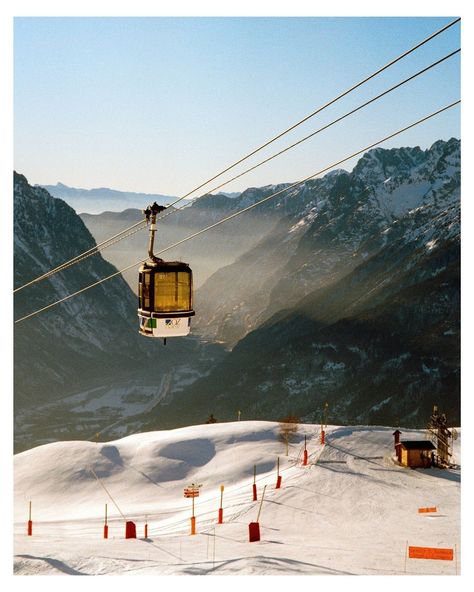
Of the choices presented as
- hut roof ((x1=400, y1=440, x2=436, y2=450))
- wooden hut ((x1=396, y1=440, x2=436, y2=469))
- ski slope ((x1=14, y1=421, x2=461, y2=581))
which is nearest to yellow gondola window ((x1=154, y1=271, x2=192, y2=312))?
ski slope ((x1=14, y1=421, x2=461, y2=581))

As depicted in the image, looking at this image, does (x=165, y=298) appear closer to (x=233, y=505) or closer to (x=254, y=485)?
(x=254, y=485)


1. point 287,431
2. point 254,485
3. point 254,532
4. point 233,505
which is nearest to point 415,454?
point 287,431

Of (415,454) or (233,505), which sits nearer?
(233,505)

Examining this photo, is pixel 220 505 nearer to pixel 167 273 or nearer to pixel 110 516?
pixel 110 516

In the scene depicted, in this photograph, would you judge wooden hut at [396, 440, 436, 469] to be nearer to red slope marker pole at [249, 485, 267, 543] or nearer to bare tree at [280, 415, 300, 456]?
bare tree at [280, 415, 300, 456]
